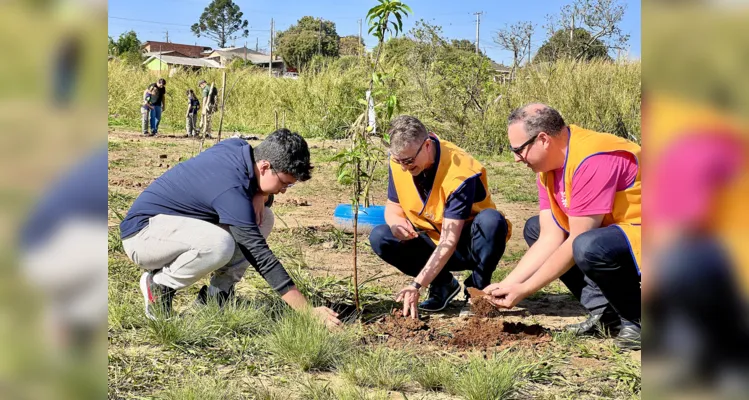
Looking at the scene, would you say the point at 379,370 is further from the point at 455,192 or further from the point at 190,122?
the point at 190,122

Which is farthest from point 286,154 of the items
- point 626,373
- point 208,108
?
point 208,108

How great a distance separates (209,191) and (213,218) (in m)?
0.21

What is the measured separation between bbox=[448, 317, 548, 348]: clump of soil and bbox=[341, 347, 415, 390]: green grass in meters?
0.48

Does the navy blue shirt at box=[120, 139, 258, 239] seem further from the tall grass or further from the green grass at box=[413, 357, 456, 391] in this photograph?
the tall grass

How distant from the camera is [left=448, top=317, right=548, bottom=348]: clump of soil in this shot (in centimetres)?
339

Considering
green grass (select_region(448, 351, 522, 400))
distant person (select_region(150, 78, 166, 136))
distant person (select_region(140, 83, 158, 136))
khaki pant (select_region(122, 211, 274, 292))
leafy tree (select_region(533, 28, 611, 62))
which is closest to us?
green grass (select_region(448, 351, 522, 400))

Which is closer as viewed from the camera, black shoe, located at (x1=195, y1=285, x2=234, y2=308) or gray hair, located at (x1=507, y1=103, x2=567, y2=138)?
gray hair, located at (x1=507, y1=103, x2=567, y2=138)

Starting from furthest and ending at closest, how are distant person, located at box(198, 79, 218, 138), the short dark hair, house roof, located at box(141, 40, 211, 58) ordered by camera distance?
house roof, located at box(141, 40, 211, 58) < distant person, located at box(198, 79, 218, 138) < the short dark hair

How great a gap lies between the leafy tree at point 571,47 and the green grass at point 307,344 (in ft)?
42.0
